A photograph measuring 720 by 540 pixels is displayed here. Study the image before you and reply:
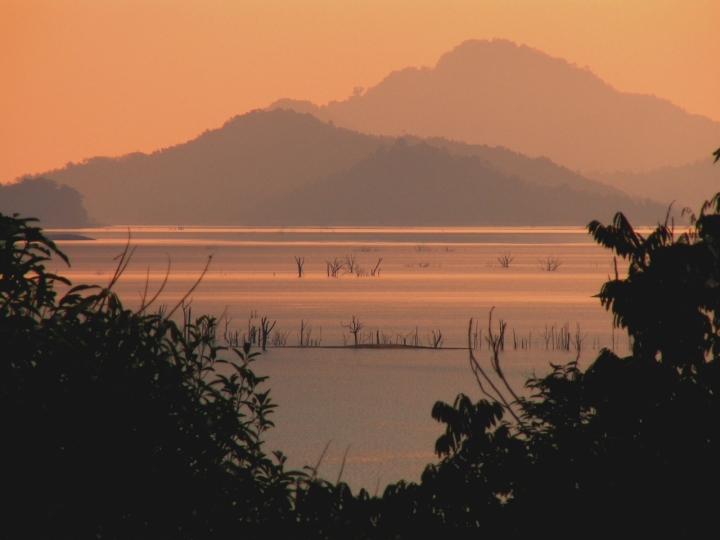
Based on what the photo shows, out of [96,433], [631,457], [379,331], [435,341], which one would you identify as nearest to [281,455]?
[96,433]

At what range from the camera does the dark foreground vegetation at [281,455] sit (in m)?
5.11

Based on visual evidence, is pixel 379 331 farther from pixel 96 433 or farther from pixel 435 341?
pixel 96 433

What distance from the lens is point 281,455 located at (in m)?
6.74

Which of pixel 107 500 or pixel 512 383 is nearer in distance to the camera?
pixel 107 500

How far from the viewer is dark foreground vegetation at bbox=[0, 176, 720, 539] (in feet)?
16.8

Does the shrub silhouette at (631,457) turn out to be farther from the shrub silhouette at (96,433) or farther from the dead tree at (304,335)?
the dead tree at (304,335)

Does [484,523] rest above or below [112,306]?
below

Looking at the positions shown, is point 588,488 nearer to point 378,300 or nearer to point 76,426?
point 76,426

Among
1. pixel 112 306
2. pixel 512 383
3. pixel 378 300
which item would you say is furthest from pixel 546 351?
pixel 112 306

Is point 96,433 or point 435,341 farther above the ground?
point 96,433

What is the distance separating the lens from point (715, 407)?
7.76 m

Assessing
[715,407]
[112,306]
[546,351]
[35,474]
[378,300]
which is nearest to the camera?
[35,474]

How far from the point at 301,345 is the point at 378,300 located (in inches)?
867

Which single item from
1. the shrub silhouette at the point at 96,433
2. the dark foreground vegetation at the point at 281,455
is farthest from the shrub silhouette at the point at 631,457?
the shrub silhouette at the point at 96,433
